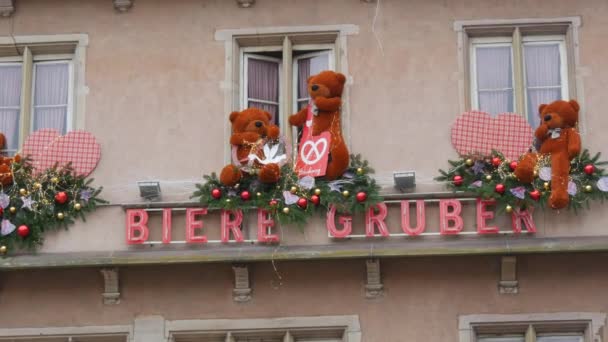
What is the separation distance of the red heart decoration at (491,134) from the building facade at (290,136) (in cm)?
17

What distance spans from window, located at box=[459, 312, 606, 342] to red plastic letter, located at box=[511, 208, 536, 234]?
103 centimetres

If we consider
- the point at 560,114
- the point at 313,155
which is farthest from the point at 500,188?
the point at 313,155

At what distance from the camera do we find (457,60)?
20.8 meters

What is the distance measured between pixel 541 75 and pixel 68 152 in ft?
19.9

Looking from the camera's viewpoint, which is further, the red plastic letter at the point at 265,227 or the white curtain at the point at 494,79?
the white curtain at the point at 494,79

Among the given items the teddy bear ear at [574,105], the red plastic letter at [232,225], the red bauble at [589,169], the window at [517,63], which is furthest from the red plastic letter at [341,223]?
the teddy bear ear at [574,105]

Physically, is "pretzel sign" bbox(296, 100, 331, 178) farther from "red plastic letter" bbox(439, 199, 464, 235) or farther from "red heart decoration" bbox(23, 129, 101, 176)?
"red heart decoration" bbox(23, 129, 101, 176)

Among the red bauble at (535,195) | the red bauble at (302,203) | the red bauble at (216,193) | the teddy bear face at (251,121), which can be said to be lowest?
the red bauble at (302,203)

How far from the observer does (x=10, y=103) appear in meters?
21.5

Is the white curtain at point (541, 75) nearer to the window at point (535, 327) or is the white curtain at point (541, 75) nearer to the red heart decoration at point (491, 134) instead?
the red heart decoration at point (491, 134)

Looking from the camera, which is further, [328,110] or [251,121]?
[251,121]

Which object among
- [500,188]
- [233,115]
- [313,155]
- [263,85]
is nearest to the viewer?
[500,188]

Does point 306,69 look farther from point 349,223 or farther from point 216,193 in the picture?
point 349,223

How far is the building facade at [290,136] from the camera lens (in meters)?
19.7
